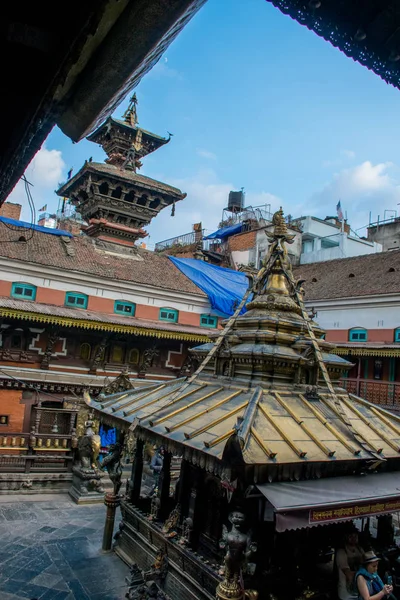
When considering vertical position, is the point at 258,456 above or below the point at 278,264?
below

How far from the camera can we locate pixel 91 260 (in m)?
23.4

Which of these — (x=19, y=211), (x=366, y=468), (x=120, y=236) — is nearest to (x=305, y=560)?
(x=366, y=468)

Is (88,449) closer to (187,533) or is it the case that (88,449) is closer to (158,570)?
(158,570)

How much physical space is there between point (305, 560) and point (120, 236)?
21851mm

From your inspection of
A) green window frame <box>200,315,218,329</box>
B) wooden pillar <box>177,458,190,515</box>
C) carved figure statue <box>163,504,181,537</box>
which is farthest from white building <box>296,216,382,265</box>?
carved figure statue <box>163,504,181,537</box>

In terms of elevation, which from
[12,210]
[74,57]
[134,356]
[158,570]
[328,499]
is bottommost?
[158,570]

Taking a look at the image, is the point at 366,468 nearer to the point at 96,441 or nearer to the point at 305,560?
the point at 305,560

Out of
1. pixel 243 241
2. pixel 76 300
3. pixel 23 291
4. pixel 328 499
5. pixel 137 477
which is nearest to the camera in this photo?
pixel 328 499

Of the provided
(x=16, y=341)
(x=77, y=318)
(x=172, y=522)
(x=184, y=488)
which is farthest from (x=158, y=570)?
(x=16, y=341)

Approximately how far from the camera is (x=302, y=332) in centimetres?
959

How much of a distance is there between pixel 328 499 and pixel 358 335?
22.1 meters

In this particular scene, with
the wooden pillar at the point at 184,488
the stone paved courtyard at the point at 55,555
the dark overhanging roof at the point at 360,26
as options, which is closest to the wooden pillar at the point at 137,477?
the stone paved courtyard at the point at 55,555

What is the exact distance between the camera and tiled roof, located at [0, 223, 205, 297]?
67.8 ft

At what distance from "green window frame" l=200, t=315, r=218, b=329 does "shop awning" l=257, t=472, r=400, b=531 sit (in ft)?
60.9
